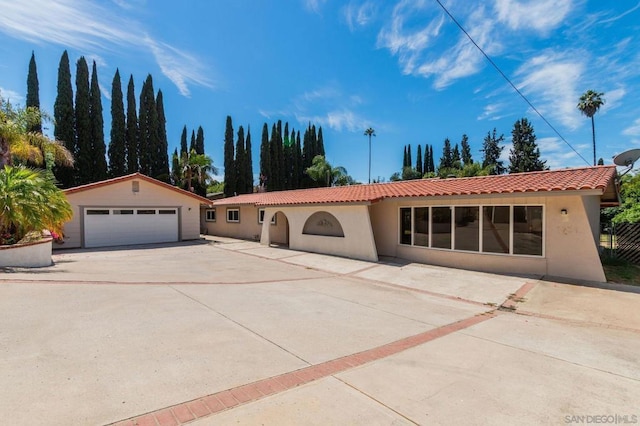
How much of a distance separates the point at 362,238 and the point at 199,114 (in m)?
31.6

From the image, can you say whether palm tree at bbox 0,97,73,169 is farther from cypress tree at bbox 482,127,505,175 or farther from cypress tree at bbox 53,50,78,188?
cypress tree at bbox 482,127,505,175

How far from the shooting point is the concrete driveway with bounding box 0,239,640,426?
10.2 ft

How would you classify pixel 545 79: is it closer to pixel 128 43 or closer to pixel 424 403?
pixel 424 403

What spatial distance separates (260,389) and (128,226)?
19.5 metres

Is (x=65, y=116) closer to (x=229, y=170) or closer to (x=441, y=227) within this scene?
(x=229, y=170)

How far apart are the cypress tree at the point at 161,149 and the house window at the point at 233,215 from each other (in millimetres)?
12607

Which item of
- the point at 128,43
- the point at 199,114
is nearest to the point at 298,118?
the point at 199,114

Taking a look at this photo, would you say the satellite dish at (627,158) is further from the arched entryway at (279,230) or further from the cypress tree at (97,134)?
the cypress tree at (97,134)

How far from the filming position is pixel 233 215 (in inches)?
991

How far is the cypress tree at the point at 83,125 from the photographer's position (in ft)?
94.1

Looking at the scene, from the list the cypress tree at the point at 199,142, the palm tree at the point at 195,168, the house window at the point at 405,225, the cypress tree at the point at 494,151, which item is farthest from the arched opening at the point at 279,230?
the cypress tree at the point at 494,151

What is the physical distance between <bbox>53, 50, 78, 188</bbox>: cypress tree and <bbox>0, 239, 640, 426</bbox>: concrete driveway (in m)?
23.3

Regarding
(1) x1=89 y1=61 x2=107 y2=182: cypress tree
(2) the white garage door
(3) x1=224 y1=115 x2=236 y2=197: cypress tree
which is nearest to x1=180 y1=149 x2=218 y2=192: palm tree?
(1) x1=89 y1=61 x2=107 y2=182: cypress tree
